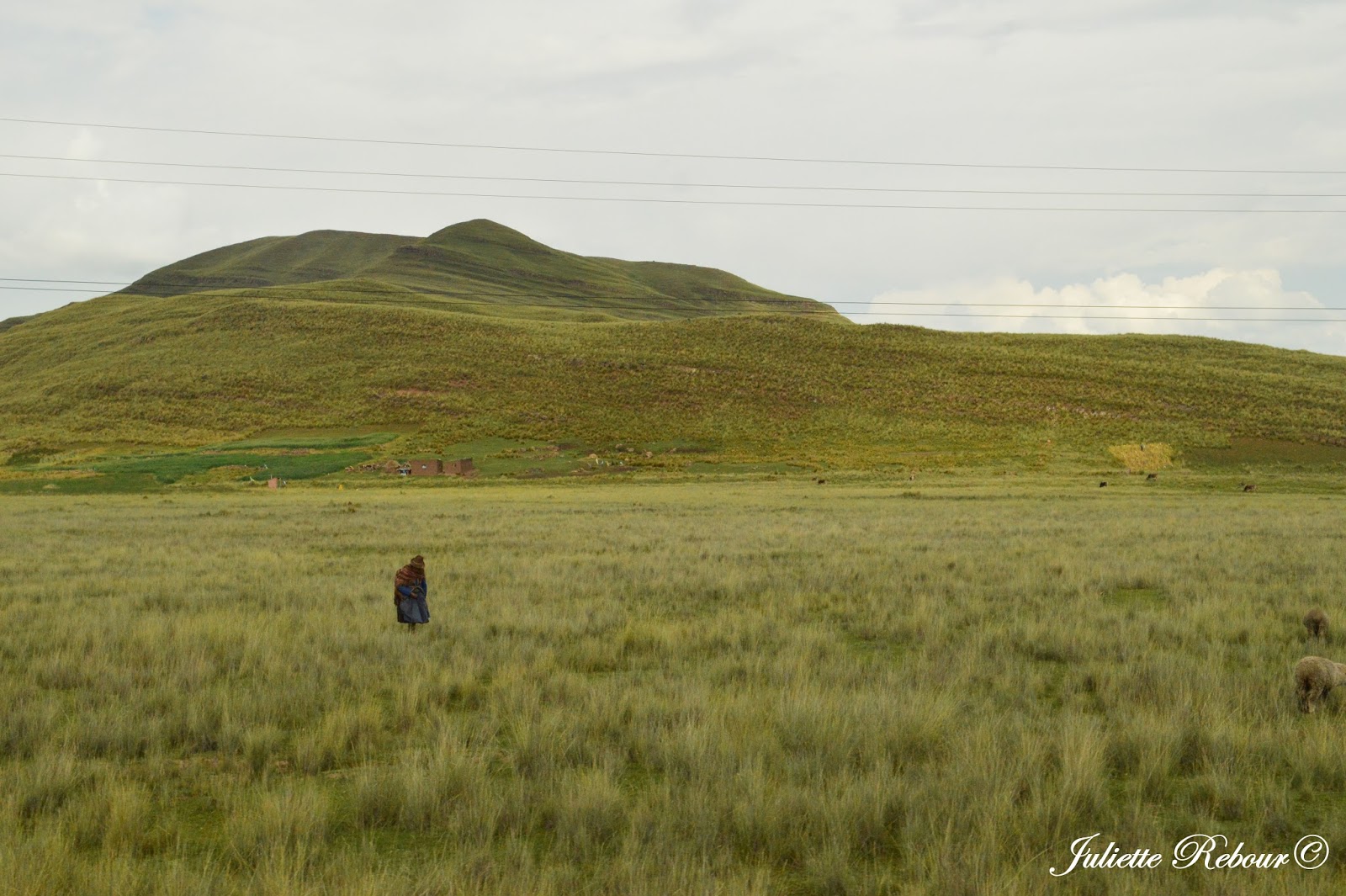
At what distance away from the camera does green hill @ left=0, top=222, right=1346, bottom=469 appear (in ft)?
223

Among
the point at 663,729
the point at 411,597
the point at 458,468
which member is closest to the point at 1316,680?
the point at 663,729

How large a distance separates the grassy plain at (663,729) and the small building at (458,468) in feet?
131

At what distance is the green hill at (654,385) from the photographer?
6806 cm

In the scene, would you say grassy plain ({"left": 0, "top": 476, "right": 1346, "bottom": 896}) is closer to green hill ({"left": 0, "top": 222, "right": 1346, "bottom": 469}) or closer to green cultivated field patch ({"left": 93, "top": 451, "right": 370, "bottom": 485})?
green cultivated field patch ({"left": 93, "top": 451, "right": 370, "bottom": 485})

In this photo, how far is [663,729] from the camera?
6.77m

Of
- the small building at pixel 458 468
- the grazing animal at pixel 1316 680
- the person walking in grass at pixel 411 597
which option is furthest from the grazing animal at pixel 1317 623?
the small building at pixel 458 468

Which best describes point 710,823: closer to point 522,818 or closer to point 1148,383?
point 522,818

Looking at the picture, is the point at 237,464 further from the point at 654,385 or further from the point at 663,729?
the point at 663,729

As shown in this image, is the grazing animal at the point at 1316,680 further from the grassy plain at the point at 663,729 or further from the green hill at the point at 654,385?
the green hill at the point at 654,385

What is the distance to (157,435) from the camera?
227 feet

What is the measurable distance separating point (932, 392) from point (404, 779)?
264 ft

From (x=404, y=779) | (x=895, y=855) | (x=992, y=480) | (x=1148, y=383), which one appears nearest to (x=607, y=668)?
(x=404, y=779)

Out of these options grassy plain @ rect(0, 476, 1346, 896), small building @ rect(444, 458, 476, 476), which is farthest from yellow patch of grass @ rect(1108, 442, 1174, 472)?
grassy plain @ rect(0, 476, 1346, 896)
